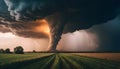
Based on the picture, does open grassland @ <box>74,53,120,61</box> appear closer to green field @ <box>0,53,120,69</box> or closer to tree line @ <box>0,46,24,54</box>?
green field @ <box>0,53,120,69</box>

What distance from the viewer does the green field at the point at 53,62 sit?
2044 cm

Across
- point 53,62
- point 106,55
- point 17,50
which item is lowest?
point 53,62

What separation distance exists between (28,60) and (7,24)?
11.7ft

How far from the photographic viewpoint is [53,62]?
72.3 ft

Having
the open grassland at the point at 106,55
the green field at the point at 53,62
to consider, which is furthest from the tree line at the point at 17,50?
the open grassland at the point at 106,55

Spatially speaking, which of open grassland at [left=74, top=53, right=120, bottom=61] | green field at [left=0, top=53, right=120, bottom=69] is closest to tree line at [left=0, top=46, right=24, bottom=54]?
green field at [left=0, top=53, right=120, bottom=69]

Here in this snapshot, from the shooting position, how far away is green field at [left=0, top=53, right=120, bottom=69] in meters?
20.4

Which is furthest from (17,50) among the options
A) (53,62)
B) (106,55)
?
(106,55)

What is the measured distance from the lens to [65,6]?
2241cm

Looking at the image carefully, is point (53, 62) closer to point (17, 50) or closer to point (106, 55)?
point (17, 50)

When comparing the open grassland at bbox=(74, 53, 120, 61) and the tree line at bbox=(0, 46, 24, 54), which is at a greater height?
the tree line at bbox=(0, 46, 24, 54)

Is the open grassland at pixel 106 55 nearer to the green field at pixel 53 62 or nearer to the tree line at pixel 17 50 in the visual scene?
the green field at pixel 53 62

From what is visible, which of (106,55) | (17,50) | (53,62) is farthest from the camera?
(106,55)

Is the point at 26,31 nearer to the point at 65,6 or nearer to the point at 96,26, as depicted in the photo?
the point at 65,6
